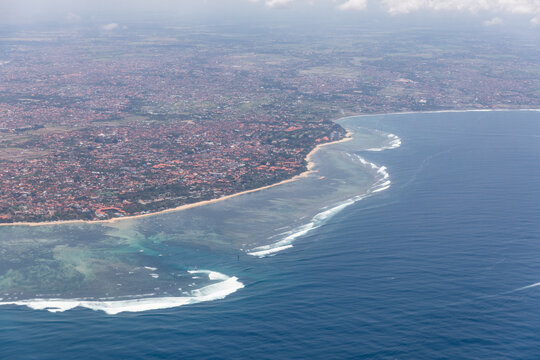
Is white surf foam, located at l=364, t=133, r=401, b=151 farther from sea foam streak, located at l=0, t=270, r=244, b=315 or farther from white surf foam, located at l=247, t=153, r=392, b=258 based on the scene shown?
sea foam streak, located at l=0, t=270, r=244, b=315

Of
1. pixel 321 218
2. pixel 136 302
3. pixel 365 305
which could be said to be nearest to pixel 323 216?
pixel 321 218

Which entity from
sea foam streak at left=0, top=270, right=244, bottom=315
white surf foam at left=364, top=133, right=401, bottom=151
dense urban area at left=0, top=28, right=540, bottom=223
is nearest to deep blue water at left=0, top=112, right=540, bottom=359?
sea foam streak at left=0, top=270, right=244, bottom=315

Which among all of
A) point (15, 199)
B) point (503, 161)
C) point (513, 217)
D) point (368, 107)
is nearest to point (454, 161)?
point (503, 161)

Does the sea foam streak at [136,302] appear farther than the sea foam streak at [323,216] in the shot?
No

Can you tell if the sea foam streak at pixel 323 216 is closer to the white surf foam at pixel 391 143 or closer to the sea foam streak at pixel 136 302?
the white surf foam at pixel 391 143

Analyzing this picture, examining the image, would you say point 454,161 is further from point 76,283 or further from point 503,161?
point 76,283

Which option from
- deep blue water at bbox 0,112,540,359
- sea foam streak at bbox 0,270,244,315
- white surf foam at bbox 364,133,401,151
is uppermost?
white surf foam at bbox 364,133,401,151

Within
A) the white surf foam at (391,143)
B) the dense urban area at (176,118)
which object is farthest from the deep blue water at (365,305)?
the white surf foam at (391,143)
